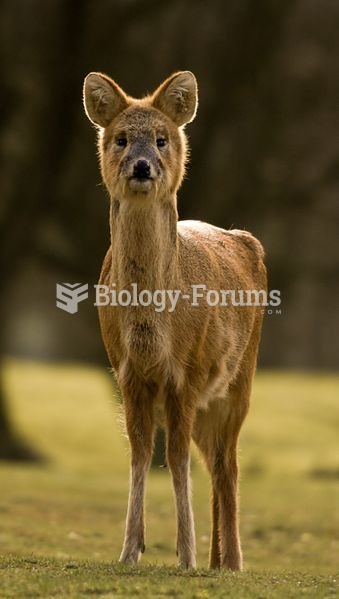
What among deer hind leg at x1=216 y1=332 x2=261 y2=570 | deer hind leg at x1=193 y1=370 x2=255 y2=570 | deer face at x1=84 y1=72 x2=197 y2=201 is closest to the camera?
deer face at x1=84 y1=72 x2=197 y2=201

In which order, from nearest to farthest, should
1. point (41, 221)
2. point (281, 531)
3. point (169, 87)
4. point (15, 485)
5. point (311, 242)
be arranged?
1. point (169, 87)
2. point (281, 531)
3. point (15, 485)
4. point (41, 221)
5. point (311, 242)

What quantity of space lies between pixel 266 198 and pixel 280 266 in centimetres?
139

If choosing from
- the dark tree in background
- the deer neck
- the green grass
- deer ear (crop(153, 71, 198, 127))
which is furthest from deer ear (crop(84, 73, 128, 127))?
the dark tree in background

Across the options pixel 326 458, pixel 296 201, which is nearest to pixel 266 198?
pixel 296 201

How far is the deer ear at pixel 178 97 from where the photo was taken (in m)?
9.90

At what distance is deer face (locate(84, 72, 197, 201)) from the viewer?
9320mm

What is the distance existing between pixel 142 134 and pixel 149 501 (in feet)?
31.5

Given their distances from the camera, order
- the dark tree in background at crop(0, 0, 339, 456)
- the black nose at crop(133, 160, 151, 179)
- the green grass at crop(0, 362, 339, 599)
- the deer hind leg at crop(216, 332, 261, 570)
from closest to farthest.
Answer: the green grass at crop(0, 362, 339, 599), the black nose at crop(133, 160, 151, 179), the deer hind leg at crop(216, 332, 261, 570), the dark tree in background at crop(0, 0, 339, 456)

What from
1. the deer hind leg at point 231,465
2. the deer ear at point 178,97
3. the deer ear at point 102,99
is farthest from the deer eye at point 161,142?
the deer hind leg at point 231,465

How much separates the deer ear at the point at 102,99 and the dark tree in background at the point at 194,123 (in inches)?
492

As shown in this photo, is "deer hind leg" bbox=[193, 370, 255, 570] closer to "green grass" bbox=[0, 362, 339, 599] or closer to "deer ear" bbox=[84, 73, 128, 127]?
"green grass" bbox=[0, 362, 339, 599]

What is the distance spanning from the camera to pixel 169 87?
9938mm

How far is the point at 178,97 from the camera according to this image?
32.7 ft

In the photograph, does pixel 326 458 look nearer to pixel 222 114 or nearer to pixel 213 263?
pixel 222 114
